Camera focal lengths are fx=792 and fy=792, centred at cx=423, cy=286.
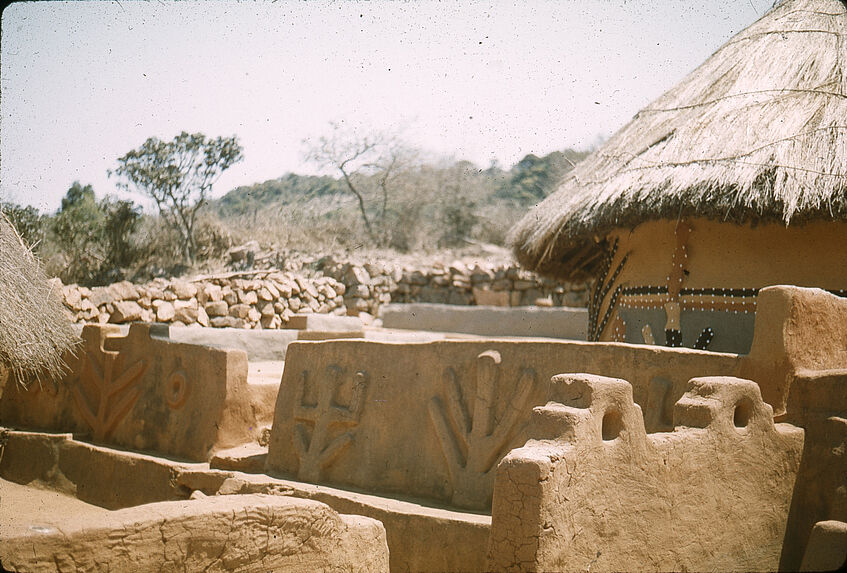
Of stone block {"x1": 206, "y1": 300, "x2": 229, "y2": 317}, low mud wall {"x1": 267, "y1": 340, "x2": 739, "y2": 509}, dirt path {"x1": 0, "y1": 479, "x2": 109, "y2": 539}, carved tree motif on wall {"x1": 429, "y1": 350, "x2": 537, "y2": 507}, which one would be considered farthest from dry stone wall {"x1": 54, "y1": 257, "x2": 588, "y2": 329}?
carved tree motif on wall {"x1": 429, "y1": 350, "x2": 537, "y2": 507}

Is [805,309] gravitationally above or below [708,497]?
above

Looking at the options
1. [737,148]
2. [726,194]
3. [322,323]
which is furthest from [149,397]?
[737,148]

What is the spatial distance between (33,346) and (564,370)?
16.1 feet

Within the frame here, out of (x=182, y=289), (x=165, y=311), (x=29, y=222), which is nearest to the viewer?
(x=165, y=311)

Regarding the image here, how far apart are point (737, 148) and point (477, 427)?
10.4ft

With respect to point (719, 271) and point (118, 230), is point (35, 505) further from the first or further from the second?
point (118, 230)

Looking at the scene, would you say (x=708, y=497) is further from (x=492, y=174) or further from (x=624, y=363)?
(x=492, y=174)

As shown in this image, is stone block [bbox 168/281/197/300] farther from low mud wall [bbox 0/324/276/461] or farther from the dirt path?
the dirt path

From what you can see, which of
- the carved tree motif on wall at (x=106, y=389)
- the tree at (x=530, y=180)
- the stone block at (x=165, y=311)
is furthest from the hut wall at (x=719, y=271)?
the tree at (x=530, y=180)

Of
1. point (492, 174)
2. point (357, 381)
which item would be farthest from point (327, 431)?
point (492, 174)

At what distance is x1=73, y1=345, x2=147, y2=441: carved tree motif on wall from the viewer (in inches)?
262

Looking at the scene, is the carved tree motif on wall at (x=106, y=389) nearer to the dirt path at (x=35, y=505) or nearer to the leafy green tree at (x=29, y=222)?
the dirt path at (x=35, y=505)

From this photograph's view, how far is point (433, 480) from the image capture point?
4734 mm

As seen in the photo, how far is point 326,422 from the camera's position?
5266 mm
